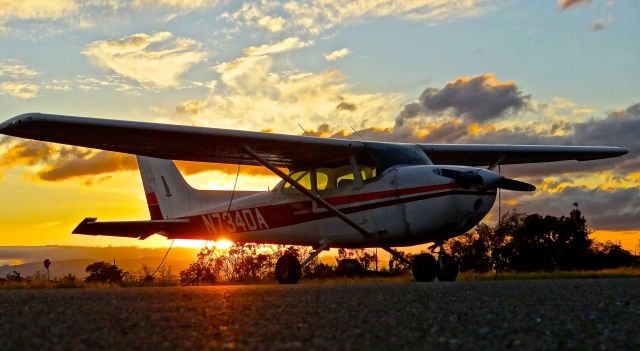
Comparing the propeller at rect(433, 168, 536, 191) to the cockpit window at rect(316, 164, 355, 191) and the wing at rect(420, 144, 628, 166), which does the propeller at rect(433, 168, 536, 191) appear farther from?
the wing at rect(420, 144, 628, 166)

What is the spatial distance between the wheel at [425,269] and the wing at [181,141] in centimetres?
234

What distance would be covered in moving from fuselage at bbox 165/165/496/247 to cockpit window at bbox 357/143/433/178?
0.25 metres

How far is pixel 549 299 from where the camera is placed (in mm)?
7160

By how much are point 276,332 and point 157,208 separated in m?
15.6

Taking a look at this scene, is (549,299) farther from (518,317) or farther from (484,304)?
(518,317)

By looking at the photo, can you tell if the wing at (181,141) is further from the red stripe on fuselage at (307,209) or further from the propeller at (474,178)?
the propeller at (474,178)

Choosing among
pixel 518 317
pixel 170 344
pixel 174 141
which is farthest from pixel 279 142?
pixel 170 344

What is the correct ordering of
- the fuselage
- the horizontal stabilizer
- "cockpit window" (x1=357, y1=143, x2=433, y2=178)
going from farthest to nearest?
the horizontal stabilizer, "cockpit window" (x1=357, y1=143, x2=433, y2=178), the fuselage

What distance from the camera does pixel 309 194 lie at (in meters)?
13.8

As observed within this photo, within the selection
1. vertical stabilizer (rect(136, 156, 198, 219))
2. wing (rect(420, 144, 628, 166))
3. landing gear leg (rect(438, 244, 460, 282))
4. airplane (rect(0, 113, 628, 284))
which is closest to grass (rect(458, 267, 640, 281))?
landing gear leg (rect(438, 244, 460, 282))

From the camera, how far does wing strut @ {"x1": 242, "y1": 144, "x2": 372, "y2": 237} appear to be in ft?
44.3

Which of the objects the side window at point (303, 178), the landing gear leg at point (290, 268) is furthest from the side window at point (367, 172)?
the landing gear leg at point (290, 268)

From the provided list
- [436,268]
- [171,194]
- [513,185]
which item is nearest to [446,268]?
[436,268]

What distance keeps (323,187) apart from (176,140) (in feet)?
9.71
